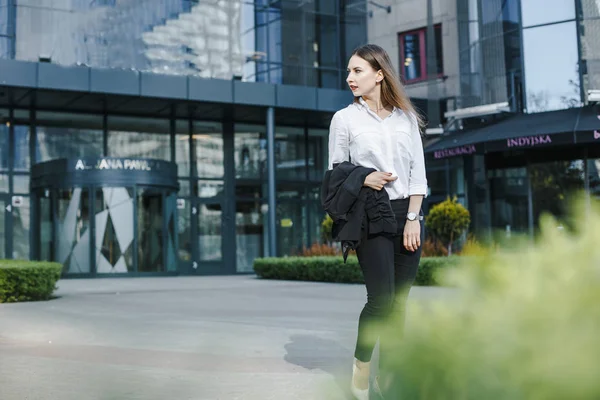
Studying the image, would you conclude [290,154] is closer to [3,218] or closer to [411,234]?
[3,218]

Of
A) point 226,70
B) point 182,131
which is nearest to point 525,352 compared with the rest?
point 226,70

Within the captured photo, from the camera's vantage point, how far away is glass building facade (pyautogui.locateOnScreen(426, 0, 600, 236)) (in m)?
20.2

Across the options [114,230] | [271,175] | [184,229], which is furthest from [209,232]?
[114,230]

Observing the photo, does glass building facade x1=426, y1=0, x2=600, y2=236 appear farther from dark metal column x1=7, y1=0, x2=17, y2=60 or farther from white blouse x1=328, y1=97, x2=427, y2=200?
white blouse x1=328, y1=97, x2=427, y2=200

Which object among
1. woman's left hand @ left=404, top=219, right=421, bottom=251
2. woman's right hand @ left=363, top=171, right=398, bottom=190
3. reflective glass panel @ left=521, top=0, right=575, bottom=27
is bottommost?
woman's left hand @ left=404, top=219, right=421, bottom=251

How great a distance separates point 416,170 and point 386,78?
1.71 ft

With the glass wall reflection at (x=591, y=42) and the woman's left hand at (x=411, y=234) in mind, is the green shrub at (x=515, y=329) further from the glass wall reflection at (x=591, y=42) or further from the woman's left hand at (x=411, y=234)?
the glass wall reflection at (x=591, y=42)

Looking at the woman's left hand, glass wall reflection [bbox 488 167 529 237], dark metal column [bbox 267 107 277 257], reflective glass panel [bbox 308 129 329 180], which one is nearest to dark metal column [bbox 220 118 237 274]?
dark metal column [bbox 267 107 277 257]

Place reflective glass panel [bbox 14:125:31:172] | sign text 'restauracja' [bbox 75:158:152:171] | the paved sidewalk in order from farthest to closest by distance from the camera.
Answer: reflective glass panel [bbox 14:125:31:172], sign text 'restauracja' [bbox 75:158:152:171], the paved sidewalk

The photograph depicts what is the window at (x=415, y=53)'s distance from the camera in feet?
84.5

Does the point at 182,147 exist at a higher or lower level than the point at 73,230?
higher

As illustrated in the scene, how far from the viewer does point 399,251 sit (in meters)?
4.16

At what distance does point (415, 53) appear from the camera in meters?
26.7

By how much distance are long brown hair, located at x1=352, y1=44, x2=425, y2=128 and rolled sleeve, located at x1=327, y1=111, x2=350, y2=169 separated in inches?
12.1
